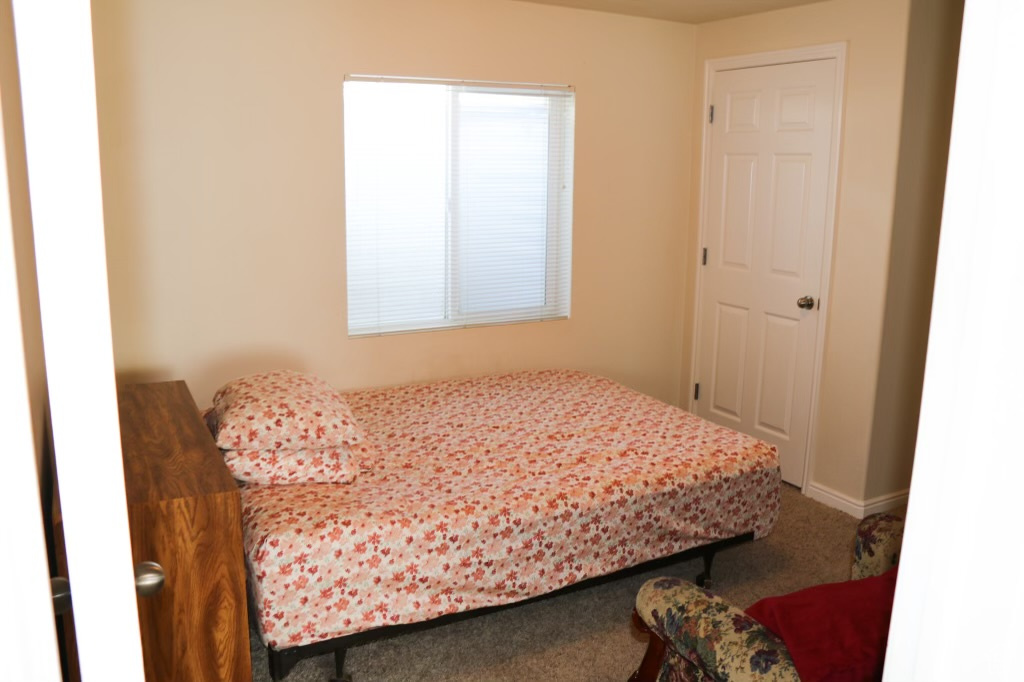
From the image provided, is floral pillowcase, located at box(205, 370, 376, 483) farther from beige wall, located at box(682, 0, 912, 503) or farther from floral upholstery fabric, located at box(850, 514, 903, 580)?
beige wall, located at box(682, 0, 912, 503)

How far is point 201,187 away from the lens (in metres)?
3.59

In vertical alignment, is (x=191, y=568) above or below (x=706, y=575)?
above

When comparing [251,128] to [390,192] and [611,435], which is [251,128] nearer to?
[390,192]

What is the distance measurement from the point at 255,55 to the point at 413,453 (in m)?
1.83

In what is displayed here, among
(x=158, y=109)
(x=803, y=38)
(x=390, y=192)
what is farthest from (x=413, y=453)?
(x=803, y=38)

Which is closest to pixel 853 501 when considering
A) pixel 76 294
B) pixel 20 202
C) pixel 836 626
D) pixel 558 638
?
pixel 558 638

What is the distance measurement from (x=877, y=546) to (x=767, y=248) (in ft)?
7.29

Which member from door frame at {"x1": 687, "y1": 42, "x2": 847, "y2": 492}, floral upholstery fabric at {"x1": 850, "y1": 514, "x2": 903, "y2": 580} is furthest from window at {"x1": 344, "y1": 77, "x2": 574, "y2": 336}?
floral upholstery fabric at {"x1": 850, "y1": 514, "x2": 903, "y2": 580}

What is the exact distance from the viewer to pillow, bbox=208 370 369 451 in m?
2.75

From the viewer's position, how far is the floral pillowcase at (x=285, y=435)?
2746 millimetres

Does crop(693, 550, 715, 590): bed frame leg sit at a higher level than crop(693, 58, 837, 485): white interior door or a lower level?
lower

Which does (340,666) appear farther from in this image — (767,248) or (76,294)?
(767,248)

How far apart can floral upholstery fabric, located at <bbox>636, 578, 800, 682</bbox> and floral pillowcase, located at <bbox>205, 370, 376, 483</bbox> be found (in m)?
1.18

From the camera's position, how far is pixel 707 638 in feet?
6.45
